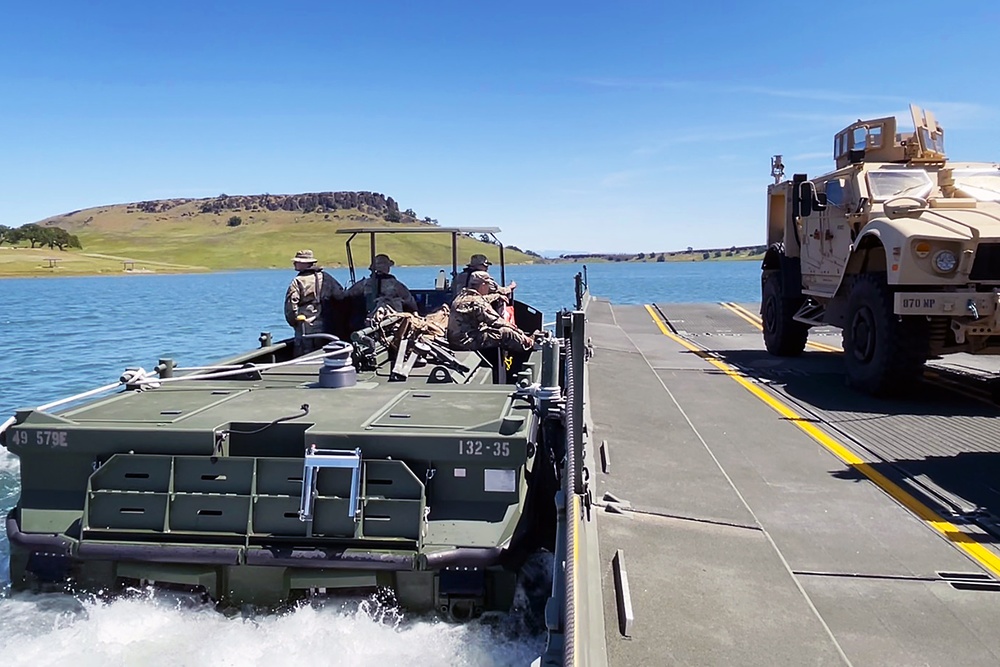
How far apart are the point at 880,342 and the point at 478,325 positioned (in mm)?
4069

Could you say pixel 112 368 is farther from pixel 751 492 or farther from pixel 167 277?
pixel 167 277

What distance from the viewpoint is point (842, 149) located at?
11055 mm

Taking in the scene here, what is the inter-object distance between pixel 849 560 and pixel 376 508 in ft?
8.58

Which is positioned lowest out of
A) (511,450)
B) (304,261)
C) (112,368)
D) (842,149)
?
(112,368)

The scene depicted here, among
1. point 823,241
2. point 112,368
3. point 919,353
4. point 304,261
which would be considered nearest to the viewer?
point 919,353

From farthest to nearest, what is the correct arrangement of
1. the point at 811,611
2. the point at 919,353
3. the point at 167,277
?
the point at 167,277 < the point at 919,353 < the point at 811,611

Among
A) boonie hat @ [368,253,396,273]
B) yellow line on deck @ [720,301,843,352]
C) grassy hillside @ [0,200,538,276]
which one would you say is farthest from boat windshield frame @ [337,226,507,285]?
grassy hillside @ [0,200,538,276]

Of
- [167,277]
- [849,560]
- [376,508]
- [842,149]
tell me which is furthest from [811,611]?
[167,277]

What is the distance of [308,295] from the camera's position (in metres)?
9.30

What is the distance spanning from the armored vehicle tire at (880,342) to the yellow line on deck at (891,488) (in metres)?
0.98

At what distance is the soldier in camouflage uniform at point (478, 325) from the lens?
26.1 ft

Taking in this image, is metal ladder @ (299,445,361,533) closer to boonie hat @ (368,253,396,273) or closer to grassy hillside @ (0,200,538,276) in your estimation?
boonie hat @ (368,253,396,273)

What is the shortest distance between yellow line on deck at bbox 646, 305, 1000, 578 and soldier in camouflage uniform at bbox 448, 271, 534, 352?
2.74 metres

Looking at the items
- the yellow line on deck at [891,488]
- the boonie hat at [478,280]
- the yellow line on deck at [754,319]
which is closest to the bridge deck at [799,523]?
the yellow line on deck at [891,488]
